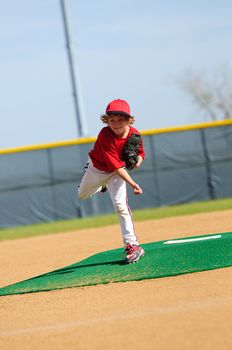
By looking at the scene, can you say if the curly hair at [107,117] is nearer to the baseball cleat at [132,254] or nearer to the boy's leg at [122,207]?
the boy's leg at [122,207]

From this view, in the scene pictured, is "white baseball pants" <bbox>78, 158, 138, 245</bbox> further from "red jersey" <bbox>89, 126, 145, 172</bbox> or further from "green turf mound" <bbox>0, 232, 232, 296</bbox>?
"green turf mound" <bbox>0, 232, 232, 296</bbox>

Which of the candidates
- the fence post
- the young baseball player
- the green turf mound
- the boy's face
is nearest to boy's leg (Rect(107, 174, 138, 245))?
the young baseball player

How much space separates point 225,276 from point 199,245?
1.64 m

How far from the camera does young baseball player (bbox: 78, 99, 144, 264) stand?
6.37m

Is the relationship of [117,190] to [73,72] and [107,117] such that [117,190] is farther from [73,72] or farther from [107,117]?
[73,72]

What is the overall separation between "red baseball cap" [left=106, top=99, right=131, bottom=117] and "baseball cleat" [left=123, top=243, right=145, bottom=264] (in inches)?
45.0

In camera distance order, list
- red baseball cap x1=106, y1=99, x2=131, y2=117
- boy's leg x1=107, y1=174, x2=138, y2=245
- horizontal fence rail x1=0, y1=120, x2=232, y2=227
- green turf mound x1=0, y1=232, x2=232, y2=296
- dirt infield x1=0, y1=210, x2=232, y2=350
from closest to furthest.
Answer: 1. dirt infield x1=0, y1=210, x2=232, y2=350
2. green turf mound x1=0, y1=232, x2=232, y2=296
3. red baseball cap x1=106, y1=99, x2=131, y2=117
4. boy's leg x1=107, y1=174, x2=138, y2=245
5. horizontal fence rail x1=0, y1=120, x2=232, y2=227

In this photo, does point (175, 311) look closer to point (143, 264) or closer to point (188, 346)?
point (188, 346)

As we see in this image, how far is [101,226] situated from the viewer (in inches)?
528

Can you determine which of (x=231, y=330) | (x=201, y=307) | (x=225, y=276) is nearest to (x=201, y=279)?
(x=225, y=276)

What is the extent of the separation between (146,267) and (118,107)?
1.36 m

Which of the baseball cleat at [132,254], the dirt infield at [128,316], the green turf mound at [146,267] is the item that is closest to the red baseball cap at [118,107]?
the baseball cleat at [132,254]

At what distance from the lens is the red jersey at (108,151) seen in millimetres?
6387

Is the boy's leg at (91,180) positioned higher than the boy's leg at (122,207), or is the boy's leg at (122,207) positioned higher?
the boy's leg at (91,180)
